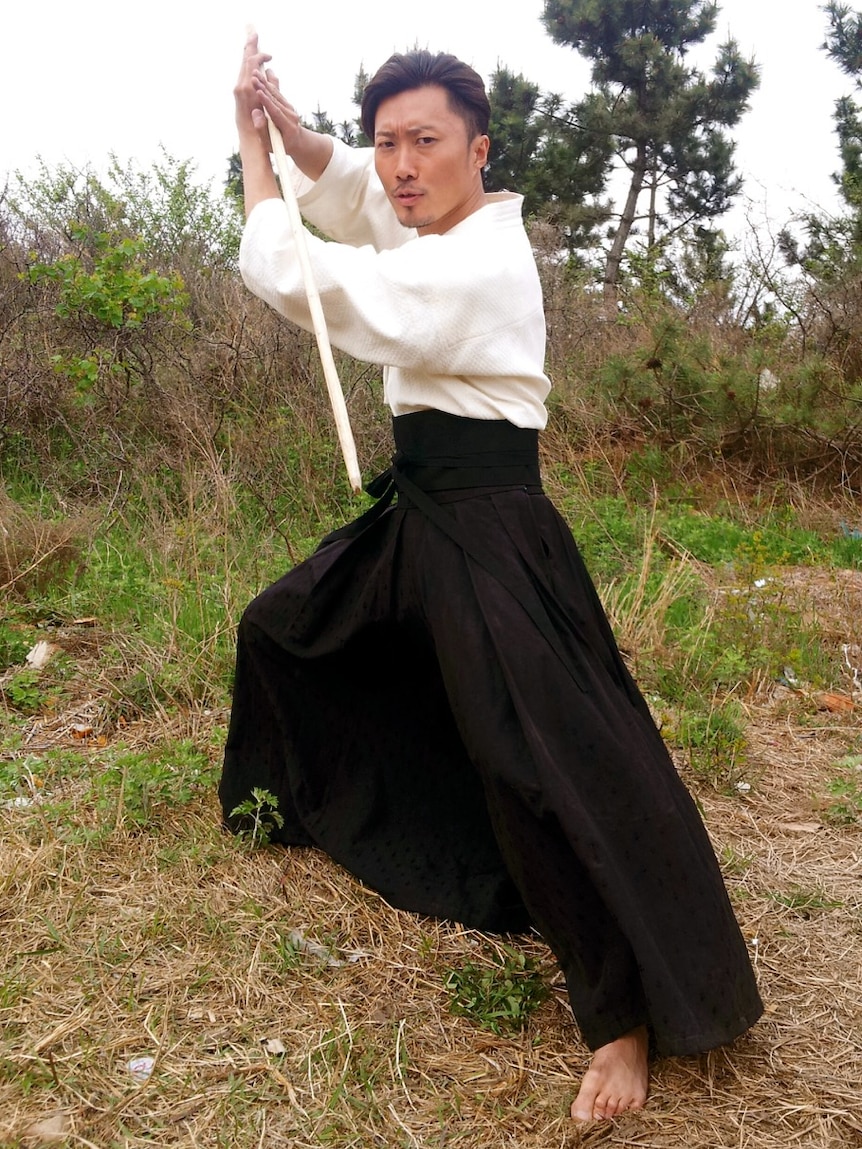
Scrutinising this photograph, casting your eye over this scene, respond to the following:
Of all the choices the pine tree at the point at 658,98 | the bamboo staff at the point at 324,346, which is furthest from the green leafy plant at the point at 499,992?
the pine tree at the point at 658,98

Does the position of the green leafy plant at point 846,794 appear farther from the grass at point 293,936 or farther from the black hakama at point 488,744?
the black hakama at point 488,744

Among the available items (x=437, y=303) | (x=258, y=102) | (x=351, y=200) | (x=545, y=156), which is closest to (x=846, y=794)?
(x=437, y=303)

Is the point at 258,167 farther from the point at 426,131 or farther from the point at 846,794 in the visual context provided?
the point at 846,794

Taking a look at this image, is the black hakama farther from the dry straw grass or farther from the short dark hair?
the short dark hair

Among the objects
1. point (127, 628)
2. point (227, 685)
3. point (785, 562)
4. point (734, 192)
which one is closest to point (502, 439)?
point (227, 685)

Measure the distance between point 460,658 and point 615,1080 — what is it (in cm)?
77

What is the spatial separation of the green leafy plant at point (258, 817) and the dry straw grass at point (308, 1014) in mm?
47

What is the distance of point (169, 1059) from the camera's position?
192cm

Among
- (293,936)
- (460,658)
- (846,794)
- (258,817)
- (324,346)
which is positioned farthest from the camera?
(846,794)

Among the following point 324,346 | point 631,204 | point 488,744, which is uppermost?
point 631,204

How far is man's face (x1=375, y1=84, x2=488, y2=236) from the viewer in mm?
2033

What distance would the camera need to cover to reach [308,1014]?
2066 millimetres

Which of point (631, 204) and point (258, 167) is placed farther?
point (631, 204)

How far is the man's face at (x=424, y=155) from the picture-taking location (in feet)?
6.67
